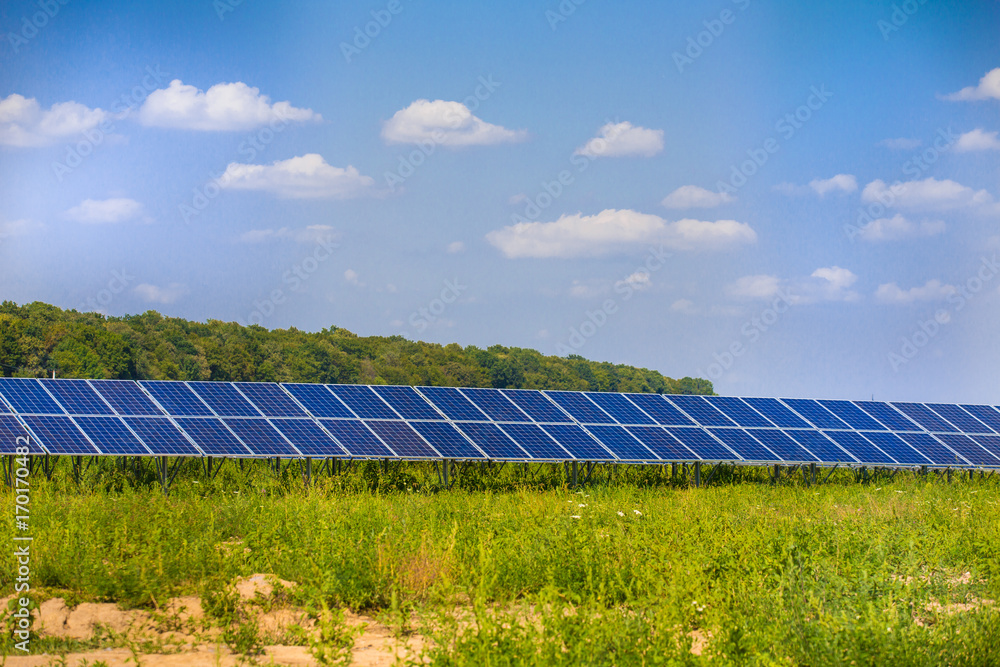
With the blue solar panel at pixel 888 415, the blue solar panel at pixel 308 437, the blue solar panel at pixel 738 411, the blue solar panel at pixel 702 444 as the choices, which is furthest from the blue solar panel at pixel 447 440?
the blue solar panel at pixel 888 415

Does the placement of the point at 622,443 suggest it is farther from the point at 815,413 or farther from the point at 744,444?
the point at 815,413

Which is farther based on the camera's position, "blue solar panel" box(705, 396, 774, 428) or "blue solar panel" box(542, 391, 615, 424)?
"blue solar panel" box(705, 396, 774, 428)

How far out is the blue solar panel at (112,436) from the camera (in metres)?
24.5

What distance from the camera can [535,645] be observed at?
32.9 feet

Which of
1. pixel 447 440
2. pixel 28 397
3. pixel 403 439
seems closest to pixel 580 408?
pixel 447 440

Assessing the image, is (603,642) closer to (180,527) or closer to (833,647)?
(833,647)

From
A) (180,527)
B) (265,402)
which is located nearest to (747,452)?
(265,402)

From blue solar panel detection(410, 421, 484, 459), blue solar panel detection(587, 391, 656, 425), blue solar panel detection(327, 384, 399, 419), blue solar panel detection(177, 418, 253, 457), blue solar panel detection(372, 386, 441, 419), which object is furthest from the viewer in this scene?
blue solar panel detection(587, 391, 656, 425)

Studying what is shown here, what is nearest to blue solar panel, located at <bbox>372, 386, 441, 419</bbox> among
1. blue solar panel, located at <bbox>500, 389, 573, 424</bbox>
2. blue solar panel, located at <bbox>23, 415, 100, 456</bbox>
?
blue solar panel, located at <bbox>500, 389, 573, 424</bbox>

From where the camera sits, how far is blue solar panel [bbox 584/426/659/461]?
94.4 feet

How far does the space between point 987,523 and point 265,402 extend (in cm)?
1934

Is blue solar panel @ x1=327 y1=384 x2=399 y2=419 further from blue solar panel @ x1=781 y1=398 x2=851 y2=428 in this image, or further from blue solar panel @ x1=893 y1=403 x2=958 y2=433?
blue solar panel @ x1=893 y1=403 x2=958 y2=433

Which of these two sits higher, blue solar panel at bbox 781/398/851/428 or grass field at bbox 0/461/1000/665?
blue solar panel at bbox 781/398/851/428

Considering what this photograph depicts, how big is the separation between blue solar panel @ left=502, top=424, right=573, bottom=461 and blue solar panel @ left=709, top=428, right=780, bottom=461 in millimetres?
5907
